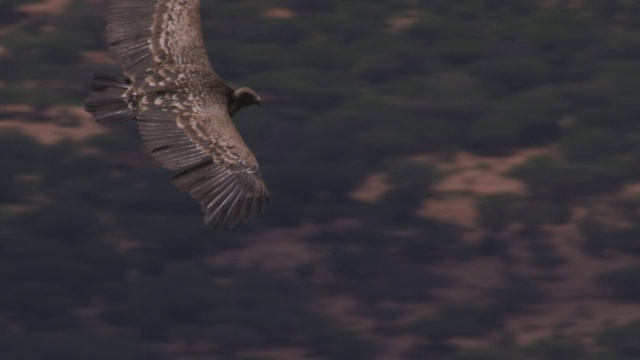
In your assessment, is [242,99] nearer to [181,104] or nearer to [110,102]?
[181,104]

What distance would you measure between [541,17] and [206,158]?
16958 millimetres

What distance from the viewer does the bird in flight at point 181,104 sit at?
14922 mm

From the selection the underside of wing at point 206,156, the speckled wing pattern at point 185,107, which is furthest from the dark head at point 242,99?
the underside of wing at point 206,156

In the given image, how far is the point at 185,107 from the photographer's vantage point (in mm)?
15875

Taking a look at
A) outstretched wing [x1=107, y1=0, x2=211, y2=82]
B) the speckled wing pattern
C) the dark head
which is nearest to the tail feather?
the speckled wing pattern

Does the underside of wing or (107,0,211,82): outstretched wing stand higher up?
(107,0,211,82): outstretched wing

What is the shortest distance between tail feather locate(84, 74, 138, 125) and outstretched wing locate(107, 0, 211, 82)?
0.41 meters

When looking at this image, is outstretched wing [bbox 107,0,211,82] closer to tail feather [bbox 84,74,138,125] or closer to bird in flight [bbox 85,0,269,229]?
bird in flight [bbox 85,0,269,229]

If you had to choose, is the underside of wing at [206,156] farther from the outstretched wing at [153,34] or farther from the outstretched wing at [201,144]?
the outstretched wing at [153,34]

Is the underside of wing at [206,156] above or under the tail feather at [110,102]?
under

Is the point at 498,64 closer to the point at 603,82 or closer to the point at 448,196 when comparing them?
the point at 603,82

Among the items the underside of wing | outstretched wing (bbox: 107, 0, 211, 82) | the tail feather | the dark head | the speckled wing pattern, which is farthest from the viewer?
outstretched wing (bbox: 107, 0, 211, 82)

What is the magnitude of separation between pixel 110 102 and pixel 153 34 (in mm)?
1213

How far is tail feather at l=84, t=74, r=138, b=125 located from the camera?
620 inches
